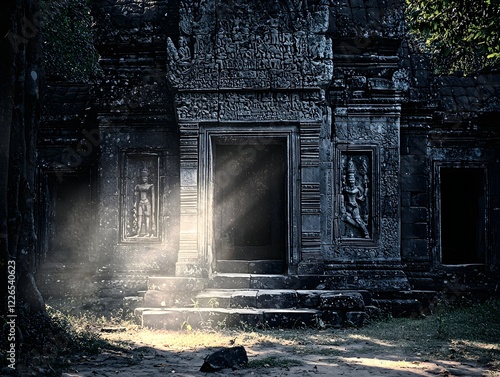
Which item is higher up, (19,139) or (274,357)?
(19,139)

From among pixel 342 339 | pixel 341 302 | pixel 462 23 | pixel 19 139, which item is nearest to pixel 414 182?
pixel 462 23

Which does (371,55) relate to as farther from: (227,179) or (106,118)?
(106,118)

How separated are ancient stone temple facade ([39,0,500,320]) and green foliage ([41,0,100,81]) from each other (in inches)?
174

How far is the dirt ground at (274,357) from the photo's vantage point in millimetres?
5074

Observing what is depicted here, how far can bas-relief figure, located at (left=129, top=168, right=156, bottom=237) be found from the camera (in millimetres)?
8789

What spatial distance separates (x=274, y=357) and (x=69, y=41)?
36.9 feet

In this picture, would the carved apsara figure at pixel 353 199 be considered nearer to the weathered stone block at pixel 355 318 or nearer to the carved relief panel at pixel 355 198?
the carved relief panel at pixel 355 198

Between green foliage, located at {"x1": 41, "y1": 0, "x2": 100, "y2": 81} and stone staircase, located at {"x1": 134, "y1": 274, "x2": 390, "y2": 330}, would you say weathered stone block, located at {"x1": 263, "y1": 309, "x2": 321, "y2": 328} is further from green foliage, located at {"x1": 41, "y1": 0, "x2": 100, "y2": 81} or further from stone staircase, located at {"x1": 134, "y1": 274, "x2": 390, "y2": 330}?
green foliage, located at {"x1": 41, "y1": 0, "x2": 100, "y2": 81}

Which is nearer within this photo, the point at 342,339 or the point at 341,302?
the point at 342,339

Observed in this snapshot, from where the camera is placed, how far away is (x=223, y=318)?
716cm

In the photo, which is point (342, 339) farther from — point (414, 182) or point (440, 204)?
point (440, 204)

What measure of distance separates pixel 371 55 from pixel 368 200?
2.33 meters

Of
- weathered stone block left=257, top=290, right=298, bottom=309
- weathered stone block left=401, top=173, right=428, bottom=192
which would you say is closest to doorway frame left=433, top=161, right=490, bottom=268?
weathered stone block left=401, top=173, right=428, bottom=192

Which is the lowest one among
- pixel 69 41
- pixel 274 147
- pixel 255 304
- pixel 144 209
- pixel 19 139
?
pixel 255 304
